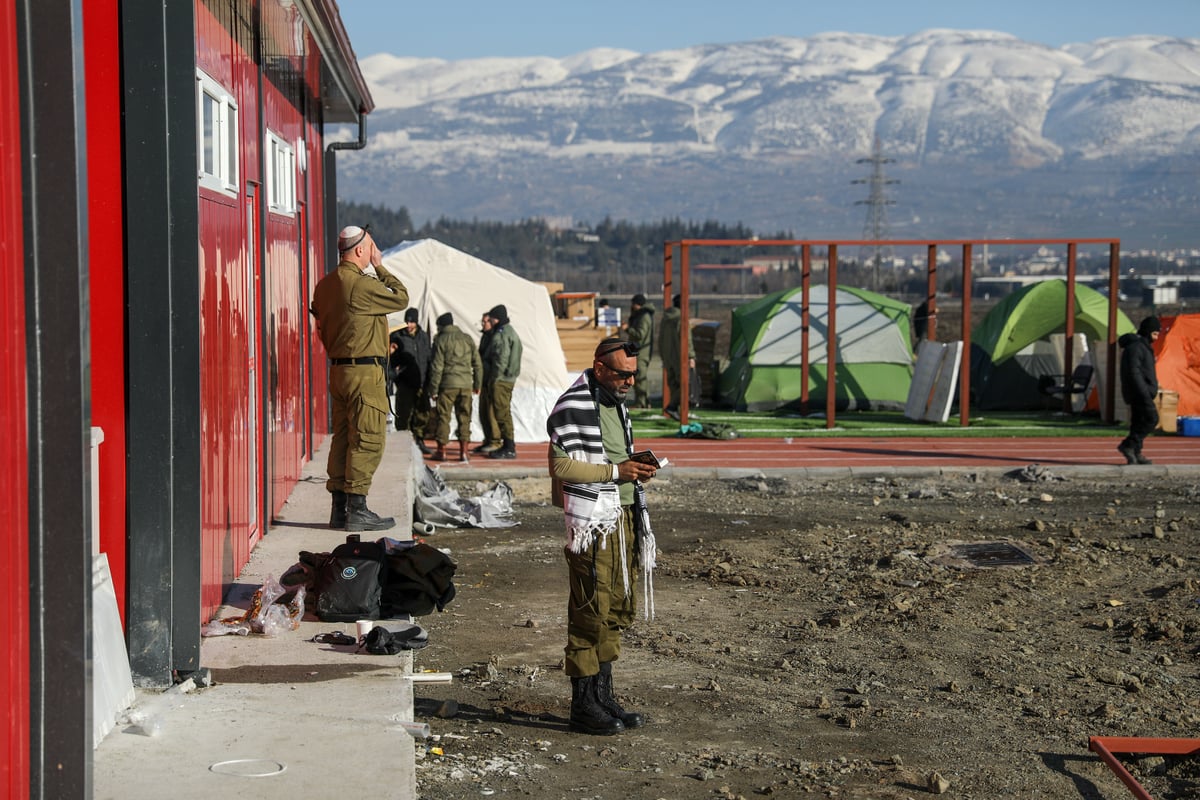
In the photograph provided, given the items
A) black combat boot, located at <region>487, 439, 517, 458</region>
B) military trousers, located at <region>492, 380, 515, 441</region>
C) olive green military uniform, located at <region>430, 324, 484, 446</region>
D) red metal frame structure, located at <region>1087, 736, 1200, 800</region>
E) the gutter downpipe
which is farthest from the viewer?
black combat boot, located at <region>487, 439, 517, 458</region>

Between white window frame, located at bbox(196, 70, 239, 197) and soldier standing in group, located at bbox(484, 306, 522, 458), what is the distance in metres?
9.48

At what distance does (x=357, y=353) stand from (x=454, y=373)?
25.9 feet

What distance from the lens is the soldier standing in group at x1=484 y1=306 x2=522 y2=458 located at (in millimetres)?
18484

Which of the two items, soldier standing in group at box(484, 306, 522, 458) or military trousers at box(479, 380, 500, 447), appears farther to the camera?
military trousers at box(479, 380, 500, 447)

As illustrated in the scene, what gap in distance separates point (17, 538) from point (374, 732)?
219 cm

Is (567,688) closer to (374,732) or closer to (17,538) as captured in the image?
(374,732)

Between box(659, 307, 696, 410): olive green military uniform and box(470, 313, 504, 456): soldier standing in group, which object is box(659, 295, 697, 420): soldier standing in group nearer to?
box(659, 307, 696, 410): olive green military uniform

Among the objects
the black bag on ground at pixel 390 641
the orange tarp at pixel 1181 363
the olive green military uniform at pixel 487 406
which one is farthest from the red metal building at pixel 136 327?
the orange tarp at pixel 1181 363

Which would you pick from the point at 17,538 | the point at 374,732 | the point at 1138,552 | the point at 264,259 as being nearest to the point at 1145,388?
the point at 1138,552

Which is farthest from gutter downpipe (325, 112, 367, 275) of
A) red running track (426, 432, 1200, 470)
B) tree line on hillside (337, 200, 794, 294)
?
tree line on hillside (337, 200, 794, 294)

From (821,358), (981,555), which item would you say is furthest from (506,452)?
(821,358)

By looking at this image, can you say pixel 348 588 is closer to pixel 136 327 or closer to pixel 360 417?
pixel 136 327

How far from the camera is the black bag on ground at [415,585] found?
828 cm

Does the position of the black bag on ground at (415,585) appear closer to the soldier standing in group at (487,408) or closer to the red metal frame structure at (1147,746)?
the red metal frame structure at (1147,746)
